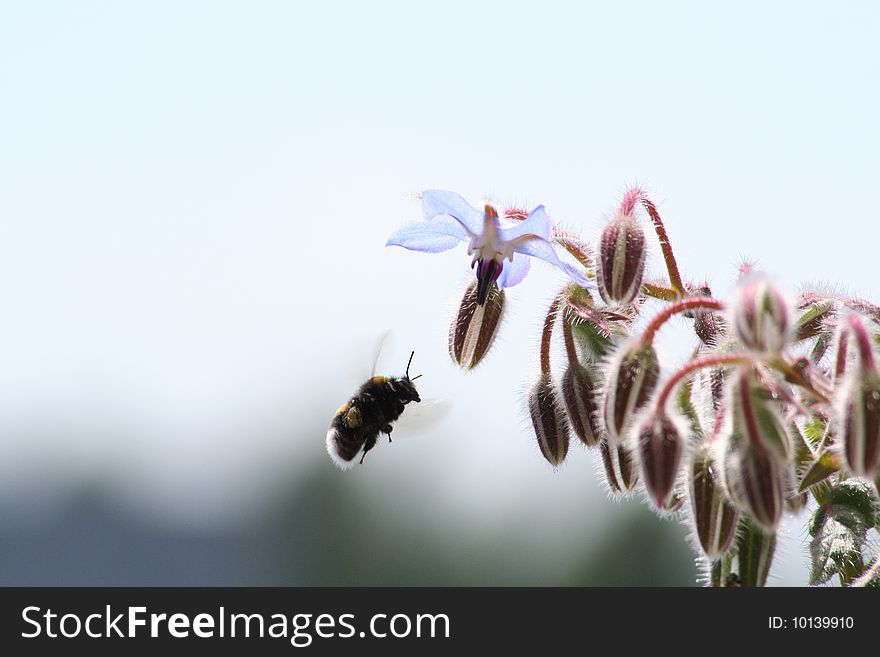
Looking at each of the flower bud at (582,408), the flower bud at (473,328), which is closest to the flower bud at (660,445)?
the flower bud at (582,408)

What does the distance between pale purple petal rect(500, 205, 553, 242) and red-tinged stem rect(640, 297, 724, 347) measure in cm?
52

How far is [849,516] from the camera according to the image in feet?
11.1

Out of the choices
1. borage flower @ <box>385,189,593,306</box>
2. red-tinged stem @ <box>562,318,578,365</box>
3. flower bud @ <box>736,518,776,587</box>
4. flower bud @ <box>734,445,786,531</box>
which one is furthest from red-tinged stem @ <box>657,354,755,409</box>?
borage flower @ <box>385,189,593,306</box>

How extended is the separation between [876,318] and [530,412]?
960 mm

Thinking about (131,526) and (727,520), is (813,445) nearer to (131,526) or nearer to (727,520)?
(727,520)

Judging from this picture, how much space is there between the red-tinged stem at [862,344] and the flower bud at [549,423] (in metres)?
0.95

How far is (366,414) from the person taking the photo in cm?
500

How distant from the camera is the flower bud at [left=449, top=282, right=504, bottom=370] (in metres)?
3.87

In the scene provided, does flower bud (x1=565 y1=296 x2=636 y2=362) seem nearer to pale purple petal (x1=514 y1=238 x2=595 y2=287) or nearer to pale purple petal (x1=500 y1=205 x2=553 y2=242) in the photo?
pale purple petal (x1=514 y1=238 x2=595 y2=287)

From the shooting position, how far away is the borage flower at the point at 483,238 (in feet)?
12.4

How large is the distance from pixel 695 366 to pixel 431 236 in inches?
47.5

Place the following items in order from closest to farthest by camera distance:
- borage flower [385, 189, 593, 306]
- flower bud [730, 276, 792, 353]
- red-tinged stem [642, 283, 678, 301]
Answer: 1. flower bud [730, 276, 792, 353]
2. red-tinged stem [642, 283, 678, 301]
3. borage flower [385, 189, 593, 306]

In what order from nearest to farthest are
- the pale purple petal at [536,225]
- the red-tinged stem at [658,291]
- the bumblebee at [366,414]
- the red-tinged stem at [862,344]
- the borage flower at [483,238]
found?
1. the red-tinged stem at [862,344]
2. the red-tinged stem at [658,291]
3. the pale purple petal at [536,225]
4. the borage flower at [483,238]
5. the bumblebee at [366,414]

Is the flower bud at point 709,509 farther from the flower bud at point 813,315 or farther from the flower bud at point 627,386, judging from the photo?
the flower bud at point 813,315
